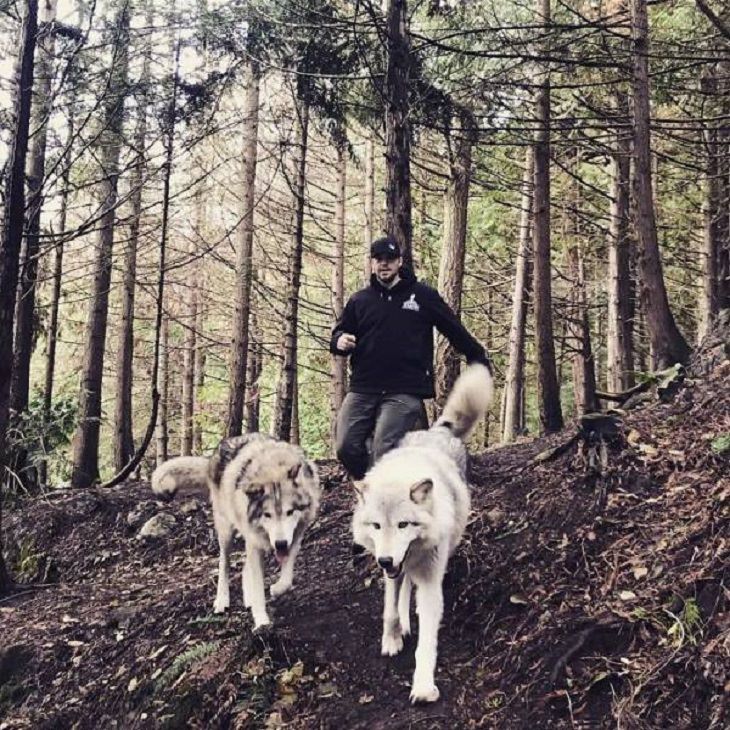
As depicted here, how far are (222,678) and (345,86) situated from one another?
8438 mm

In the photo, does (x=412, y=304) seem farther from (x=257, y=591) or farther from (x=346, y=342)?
(x=257, y=591)

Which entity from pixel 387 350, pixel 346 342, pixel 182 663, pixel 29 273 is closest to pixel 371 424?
pixel 387 350

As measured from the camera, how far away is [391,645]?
4734 millimetres

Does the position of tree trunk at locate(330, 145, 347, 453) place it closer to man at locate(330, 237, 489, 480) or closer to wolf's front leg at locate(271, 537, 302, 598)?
man at locate(330, 237, 489, 480)

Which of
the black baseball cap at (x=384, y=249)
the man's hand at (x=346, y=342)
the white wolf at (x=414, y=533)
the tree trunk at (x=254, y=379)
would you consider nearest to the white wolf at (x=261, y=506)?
the white wolf at (x=414, y=533)

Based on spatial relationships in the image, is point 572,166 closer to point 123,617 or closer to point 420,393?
point 420,393

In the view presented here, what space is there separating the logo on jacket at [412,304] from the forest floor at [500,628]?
6.01 ft

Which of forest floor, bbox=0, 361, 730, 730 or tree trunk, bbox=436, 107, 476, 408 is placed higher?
tree trunk, bbox=436, 107, 476, 408

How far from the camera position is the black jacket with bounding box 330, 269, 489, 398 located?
580cm

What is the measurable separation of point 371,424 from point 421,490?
1.54 m

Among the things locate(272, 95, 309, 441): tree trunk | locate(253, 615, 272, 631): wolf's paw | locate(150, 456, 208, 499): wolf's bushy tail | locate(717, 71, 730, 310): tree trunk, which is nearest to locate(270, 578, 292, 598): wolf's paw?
locate(253, 615, 272, 631): wolf's paw

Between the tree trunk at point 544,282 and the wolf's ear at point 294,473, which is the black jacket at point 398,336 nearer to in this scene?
the wolf's ear at point 294,473

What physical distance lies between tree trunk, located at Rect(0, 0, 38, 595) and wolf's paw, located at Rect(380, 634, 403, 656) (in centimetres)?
498

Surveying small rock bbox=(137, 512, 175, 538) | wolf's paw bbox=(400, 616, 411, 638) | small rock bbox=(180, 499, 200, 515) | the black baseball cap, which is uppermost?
the black baseball cap
